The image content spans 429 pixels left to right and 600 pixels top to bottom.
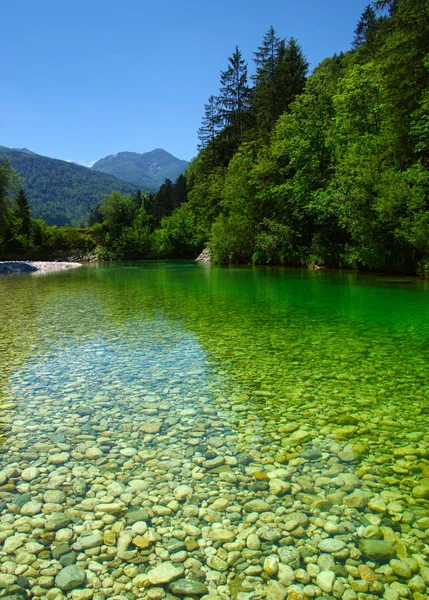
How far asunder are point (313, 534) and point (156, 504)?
1.33m

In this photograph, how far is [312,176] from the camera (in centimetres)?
3756

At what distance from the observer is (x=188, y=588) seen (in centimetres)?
257

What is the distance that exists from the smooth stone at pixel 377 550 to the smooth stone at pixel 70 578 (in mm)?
1982

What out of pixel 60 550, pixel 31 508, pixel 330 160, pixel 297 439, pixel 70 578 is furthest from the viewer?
pixel 330 160

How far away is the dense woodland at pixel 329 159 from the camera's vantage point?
23.8 m

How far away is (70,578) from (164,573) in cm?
63

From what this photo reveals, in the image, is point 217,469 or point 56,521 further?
point 217,469

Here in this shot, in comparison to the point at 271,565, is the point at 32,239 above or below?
above

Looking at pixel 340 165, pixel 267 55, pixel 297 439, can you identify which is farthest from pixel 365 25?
pixel 297 439

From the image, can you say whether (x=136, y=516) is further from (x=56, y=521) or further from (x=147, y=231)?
(x=147, y=231)

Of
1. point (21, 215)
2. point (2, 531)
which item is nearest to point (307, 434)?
point (2, 531)

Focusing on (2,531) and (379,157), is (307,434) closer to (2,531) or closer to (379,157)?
(2,531)

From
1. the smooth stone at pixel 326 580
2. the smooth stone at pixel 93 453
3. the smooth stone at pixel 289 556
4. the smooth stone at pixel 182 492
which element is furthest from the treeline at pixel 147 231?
the smooth stone at pixel 326 580

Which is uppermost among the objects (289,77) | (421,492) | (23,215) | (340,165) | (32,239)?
(289,77)
